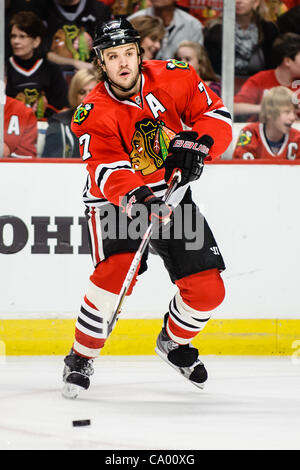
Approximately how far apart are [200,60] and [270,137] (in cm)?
48

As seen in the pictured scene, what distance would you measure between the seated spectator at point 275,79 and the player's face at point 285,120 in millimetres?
93

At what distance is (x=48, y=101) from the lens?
12.8 ft

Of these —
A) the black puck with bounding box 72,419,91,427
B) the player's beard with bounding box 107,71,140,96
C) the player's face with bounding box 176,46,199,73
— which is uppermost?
the player's face with bounding box 176,46,199,73

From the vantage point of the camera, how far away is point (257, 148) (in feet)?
12.4

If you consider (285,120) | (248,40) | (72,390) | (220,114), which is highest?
(248,40)

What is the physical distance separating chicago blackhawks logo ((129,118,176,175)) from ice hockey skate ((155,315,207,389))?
2.11 ft

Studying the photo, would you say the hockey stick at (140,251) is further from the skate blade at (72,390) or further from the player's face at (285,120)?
the player's face at (285,120)

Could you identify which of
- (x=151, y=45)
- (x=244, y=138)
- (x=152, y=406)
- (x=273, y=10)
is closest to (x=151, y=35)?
(x=151, y=45)

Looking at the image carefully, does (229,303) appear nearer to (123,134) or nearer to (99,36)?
(123,134)

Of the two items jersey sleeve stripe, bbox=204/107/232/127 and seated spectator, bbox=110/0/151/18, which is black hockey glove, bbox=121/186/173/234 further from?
seated spectator, bbox=110/0/151/18

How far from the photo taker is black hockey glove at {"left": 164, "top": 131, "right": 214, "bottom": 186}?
2.74 m

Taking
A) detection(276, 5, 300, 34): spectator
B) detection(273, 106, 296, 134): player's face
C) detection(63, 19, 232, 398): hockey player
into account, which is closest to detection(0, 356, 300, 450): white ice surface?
detection(63, 19, 232, 398): hockey player

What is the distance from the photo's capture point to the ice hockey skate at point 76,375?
2.87 metres

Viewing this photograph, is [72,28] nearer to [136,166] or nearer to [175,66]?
[175,66]
